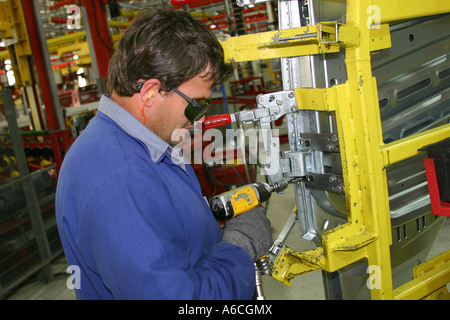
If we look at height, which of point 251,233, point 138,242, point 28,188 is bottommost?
point 28,188

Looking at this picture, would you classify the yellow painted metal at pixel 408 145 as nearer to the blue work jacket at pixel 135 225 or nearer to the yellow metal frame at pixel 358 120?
the yellow metal frame at pixel 358 120

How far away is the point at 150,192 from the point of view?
111 cm

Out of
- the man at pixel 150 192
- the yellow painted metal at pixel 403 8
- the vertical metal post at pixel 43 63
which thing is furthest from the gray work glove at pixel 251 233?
the vertical metal post at pixel 43 63

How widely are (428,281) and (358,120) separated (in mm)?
931

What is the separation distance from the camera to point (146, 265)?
1.02 meters

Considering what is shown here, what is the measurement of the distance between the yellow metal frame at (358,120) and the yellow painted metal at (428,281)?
0.22 feet

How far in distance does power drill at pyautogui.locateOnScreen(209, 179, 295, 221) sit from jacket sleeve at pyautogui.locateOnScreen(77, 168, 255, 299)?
40 cm

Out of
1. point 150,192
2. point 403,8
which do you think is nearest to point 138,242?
point 150,192

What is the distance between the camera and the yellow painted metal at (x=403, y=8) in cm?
143

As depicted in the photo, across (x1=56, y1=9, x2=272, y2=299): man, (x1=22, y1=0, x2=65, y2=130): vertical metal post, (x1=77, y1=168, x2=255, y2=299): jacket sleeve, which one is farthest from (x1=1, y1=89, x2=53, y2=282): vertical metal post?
(x1=77, y1=168, x2=255, y2=299): jacket sleeve

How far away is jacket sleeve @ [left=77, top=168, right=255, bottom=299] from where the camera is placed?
1.03m

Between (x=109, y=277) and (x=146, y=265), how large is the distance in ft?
0.41

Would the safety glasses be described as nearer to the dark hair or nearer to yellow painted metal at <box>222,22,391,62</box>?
the dark hair

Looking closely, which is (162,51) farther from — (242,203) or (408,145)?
(408,145)
